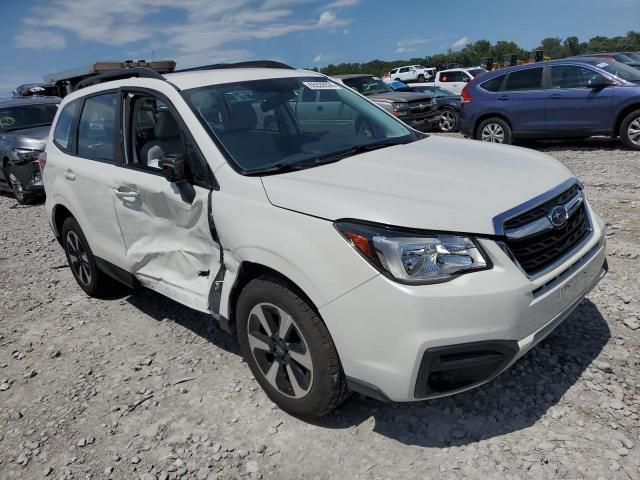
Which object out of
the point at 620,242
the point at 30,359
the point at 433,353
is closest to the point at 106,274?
the point at 30,359

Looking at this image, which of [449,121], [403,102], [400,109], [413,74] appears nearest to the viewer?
[400,109]

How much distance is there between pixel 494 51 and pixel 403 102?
229ft

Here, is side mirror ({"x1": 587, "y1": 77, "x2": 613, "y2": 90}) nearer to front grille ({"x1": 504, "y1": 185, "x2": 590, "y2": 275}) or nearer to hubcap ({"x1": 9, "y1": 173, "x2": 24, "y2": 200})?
front grille ({"x1": 504, "y1": 185, "x2": 590, "y2": 275})

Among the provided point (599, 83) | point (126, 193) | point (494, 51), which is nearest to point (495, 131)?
point (599, 83)

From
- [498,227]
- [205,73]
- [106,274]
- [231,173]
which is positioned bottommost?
[106,274]

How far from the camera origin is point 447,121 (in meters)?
14.4

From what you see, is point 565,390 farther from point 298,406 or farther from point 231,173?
point 231,173

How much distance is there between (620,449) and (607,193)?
4.97m

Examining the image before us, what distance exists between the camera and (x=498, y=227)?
2.32 m

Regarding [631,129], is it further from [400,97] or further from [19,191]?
[19,191]

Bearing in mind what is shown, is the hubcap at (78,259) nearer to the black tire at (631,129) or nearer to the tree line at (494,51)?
the black tire at (631,129)

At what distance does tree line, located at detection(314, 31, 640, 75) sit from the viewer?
208 feet

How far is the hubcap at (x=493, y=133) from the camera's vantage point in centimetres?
1052

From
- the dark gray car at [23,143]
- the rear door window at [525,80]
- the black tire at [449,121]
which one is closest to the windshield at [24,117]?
the dark gray car at [23,143]
